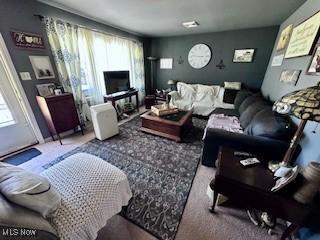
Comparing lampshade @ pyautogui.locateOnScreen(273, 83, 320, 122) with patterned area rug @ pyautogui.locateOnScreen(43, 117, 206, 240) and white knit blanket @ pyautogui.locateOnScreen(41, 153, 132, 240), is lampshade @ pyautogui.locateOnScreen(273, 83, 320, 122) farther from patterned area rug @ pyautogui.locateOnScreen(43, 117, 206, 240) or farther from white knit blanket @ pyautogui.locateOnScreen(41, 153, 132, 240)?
white knit blanket @ pyautogui.locateOnScreen(41, 153, 132, 240)

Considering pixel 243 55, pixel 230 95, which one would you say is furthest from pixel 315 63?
pixel 243 55

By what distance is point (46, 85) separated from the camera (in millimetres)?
2469

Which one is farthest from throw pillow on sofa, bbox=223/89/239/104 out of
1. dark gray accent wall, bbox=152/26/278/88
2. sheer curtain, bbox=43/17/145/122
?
sheer curtain, bbox=43/17/145/122

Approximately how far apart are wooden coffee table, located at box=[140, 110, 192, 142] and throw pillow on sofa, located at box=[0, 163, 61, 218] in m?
2.02

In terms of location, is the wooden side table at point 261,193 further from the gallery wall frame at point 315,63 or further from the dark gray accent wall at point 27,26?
the dark gray accent wall at point 27,26

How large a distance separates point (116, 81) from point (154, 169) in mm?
2502

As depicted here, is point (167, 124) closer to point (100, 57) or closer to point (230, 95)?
point (230, 95)

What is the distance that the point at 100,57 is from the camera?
11.2 feet

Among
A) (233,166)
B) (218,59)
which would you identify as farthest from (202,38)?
(233,166)

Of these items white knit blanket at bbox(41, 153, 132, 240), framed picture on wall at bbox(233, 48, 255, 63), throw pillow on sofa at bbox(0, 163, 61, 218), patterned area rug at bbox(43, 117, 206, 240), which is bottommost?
patterned area rug at bbox(43, 117, 206, 240)

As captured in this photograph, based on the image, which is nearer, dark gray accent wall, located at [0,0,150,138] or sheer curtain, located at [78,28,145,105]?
dark gray accent wall, located at [0,0,150,138]

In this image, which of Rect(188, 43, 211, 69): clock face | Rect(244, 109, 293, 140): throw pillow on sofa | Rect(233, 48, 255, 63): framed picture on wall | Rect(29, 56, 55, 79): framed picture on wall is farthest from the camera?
Rect(188, 43, 211, 69): clock face

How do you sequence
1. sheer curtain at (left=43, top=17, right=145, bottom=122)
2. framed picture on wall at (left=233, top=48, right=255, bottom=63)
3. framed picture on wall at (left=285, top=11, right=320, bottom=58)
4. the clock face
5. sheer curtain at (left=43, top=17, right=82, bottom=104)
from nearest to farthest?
framed picture on wall at (left=285, top=11, right=320, bottom=58) < sheer curtain at (left=43, top=17, right=82, bottom=104) < sheer curtain at (left=43, top=17, right=145, bottom=122) < framed picture on wall at (left=233, top=48, right=255, bottom=63) < the clock face

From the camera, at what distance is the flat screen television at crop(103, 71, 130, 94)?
3.31 meters
